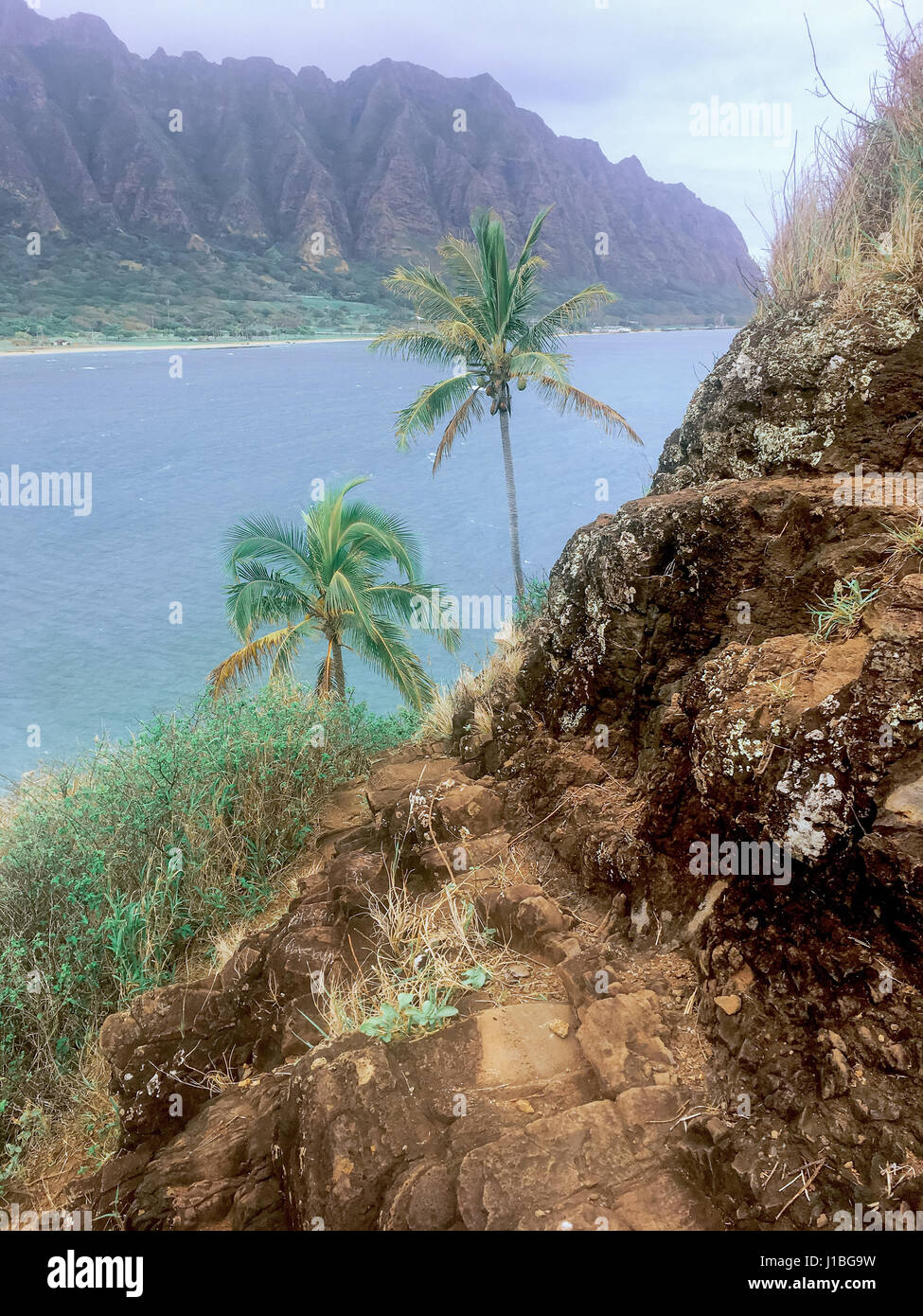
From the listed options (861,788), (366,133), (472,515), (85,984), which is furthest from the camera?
(366,133)

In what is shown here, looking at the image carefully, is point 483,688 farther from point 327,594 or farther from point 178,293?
point 178,293

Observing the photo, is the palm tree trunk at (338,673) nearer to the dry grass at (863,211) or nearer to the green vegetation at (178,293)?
the dry grass at (863,211)

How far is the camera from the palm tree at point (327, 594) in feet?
42.9

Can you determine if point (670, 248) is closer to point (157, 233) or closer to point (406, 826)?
point (157, 233)

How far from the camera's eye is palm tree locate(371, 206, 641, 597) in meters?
15.6

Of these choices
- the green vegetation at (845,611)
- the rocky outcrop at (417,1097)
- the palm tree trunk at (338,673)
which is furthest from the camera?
the palm tree trunk at (338,673)

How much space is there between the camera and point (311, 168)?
443 ft

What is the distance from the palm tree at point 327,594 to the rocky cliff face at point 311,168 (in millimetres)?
112760

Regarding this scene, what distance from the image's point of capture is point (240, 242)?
11781cm

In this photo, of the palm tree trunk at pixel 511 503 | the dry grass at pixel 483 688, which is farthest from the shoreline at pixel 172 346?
the dry grass at pixel 483 688

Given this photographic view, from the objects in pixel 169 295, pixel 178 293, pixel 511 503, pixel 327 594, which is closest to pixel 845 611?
pixel 327 594

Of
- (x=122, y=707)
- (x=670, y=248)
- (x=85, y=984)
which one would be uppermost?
(x=670, y=248)

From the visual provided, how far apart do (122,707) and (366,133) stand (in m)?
159

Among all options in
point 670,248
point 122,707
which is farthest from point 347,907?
point 670,248
